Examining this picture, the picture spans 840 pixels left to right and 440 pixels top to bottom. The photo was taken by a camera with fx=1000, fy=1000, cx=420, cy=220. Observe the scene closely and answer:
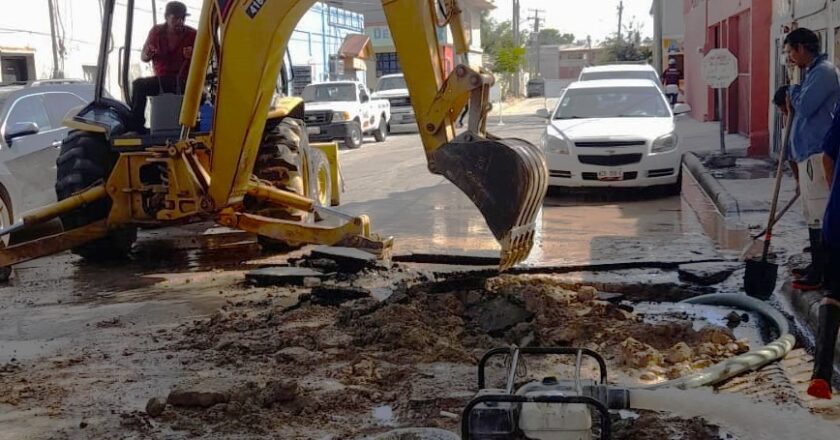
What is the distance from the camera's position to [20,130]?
11.8 m

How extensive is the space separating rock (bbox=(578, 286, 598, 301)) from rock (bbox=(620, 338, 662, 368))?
1.41 meters

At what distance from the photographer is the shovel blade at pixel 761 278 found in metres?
A: 8.12

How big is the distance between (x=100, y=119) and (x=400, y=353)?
18.1 feet

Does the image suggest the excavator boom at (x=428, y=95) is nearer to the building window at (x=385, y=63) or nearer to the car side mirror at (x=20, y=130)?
the car side mirror at (x=20, y=130)

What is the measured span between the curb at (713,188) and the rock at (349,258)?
5.38 meters

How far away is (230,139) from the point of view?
30.6 ft

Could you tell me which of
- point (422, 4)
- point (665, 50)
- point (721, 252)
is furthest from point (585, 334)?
point (665, 50)

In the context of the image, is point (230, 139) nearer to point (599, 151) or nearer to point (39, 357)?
point (39, 357)

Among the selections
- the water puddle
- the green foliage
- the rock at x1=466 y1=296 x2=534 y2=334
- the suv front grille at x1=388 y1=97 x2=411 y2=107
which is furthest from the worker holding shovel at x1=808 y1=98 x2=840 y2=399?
the green foliage

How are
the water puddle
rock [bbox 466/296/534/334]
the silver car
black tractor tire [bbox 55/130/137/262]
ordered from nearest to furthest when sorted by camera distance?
the water puddle, rock [bbox 466/296/534/334], black tractor tire [bbox 55/130/137/262], the silver car

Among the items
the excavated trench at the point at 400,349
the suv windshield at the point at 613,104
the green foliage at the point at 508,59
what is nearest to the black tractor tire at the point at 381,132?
the suv windshield at the point at 613,104

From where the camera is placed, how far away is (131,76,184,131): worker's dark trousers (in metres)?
10.3

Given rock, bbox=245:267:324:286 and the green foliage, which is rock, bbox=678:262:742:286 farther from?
the green foliage

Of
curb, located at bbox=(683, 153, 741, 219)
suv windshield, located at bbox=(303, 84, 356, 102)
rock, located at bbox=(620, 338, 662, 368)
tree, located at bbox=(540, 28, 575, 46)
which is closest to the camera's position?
rock, located at bbox=(620, 338, 662, 368)
